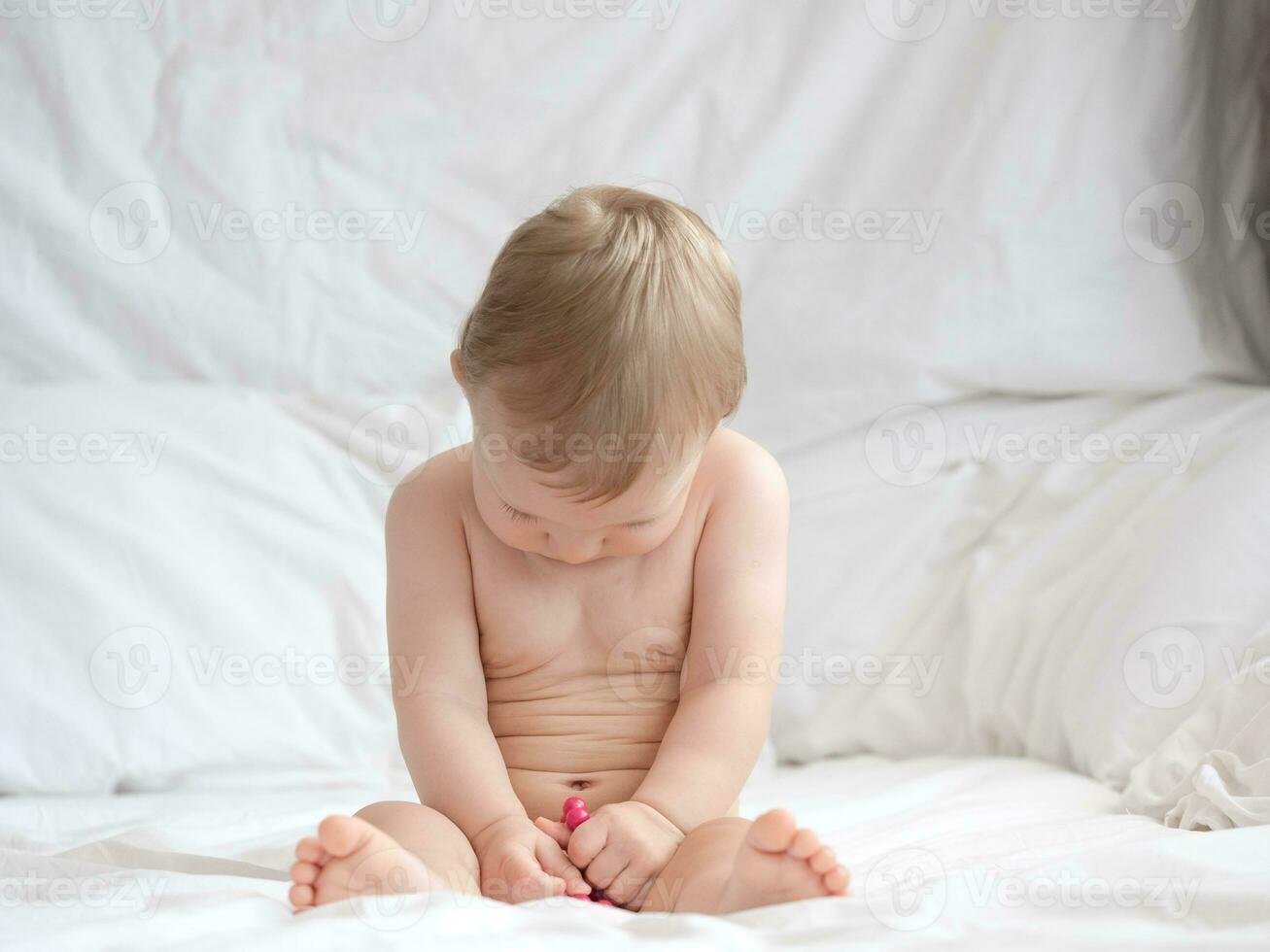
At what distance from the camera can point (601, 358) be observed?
0.90 m

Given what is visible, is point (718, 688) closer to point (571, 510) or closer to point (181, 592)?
point (571, 510)

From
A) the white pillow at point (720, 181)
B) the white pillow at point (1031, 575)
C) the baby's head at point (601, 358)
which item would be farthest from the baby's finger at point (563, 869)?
the white pillow at point (720, 181)

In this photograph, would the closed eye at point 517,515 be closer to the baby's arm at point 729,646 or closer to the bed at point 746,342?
the baby's arm at point 729,646

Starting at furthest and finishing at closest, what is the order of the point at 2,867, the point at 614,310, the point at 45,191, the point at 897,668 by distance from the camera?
1. the point at 45,191
2. the point at 897,668
3. the point at 2,867
4. the point at 614,310

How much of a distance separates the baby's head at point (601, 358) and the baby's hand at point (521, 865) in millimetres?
221

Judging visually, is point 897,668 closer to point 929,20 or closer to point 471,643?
point 471,643

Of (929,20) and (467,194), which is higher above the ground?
(929,20)

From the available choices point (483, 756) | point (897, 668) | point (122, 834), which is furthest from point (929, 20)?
point (122, 834)

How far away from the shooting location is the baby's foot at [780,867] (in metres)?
0.86

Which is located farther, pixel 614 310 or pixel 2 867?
pixel 2 867

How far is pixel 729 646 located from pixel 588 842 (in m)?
0.20

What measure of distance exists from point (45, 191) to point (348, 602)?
68cm

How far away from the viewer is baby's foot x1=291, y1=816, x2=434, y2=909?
0.86 m

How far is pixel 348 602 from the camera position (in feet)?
→ 5.34
